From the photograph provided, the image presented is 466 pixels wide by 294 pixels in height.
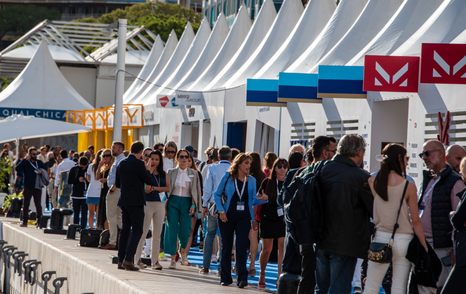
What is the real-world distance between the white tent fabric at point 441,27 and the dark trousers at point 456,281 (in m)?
8.43

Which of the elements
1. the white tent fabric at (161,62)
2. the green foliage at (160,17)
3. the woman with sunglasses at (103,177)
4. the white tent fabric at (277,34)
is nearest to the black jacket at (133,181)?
the woman with sunglasses at (103,177)

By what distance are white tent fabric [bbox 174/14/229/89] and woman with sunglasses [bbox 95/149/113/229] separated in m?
19.2

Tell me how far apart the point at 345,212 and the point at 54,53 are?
71.3 meters

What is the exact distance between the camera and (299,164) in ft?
49.0

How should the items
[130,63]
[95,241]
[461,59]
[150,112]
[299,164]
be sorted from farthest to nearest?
[130,63] → [150,112] → [95,241] → [461,59] → [299,164]

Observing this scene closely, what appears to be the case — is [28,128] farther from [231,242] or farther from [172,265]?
[231,242]

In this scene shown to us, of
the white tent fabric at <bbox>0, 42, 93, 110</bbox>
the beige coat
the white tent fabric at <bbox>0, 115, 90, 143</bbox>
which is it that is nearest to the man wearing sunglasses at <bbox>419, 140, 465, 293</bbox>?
the beige coat

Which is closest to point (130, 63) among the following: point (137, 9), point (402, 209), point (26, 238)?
point (137, 9)

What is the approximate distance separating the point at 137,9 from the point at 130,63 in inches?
1359

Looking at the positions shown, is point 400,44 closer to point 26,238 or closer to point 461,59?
point 461,59

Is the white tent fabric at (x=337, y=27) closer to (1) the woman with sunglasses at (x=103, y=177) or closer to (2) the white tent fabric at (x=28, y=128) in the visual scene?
(1) the woman with sunglasses at (x=103, y=177)

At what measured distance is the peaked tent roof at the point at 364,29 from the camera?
2427 cm

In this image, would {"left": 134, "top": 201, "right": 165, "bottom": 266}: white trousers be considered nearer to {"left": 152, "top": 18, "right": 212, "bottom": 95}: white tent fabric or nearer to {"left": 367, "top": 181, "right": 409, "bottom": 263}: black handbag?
{"left": 367, "top": 181, "right": 409, "bottom": 263}: black handbag

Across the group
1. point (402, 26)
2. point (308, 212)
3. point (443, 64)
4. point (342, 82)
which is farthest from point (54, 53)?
point (308, 212)
